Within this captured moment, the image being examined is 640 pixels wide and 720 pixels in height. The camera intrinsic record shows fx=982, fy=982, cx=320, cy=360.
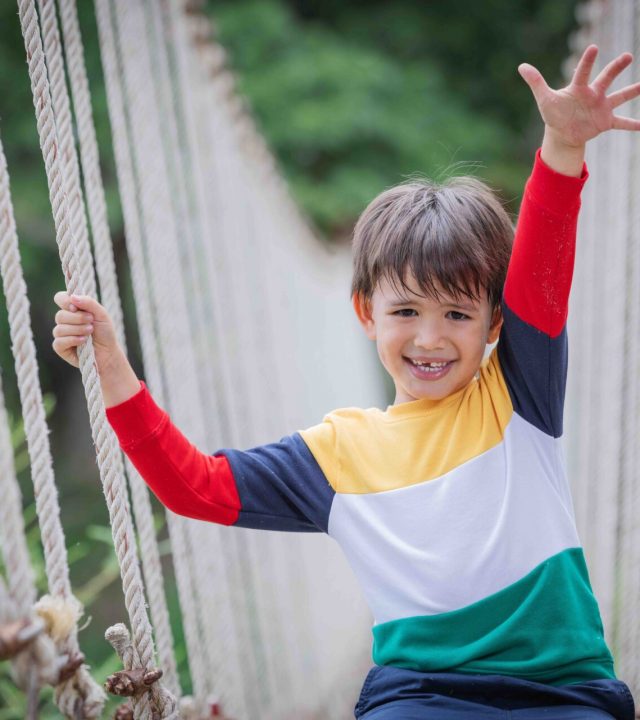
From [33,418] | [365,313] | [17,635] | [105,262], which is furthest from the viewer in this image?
[105,262]

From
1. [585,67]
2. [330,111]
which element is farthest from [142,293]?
[330,111]

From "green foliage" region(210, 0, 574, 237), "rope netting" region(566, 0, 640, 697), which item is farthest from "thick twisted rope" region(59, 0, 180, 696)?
"green foliage" region(210, 0, 574, 237)

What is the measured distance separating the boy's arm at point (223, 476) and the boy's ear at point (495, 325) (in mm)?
238

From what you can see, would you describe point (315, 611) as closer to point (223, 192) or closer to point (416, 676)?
point (223, 192)

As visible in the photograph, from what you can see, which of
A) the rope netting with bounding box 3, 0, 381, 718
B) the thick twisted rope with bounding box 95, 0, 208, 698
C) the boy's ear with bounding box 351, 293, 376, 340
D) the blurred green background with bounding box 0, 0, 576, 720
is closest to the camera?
the rope netting with bounding box 3, 0, 381, 718

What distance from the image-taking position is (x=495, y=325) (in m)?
1.08

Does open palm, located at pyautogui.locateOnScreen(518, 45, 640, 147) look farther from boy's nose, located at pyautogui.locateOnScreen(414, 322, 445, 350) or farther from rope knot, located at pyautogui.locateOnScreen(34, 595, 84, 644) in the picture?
rope knot, located at pyautogui.locateOnScreen(34, 595, 84, 644)

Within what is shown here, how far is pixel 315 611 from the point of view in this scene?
2.65m

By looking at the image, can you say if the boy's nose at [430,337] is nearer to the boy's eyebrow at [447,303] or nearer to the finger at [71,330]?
the boy's eyebrow at [447,303]

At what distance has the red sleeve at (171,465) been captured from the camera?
3.33 ft

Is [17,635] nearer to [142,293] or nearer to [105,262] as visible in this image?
[105,262]

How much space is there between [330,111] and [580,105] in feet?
16.4

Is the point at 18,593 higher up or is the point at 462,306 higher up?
the point at 462,306

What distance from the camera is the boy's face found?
40.3 inches
